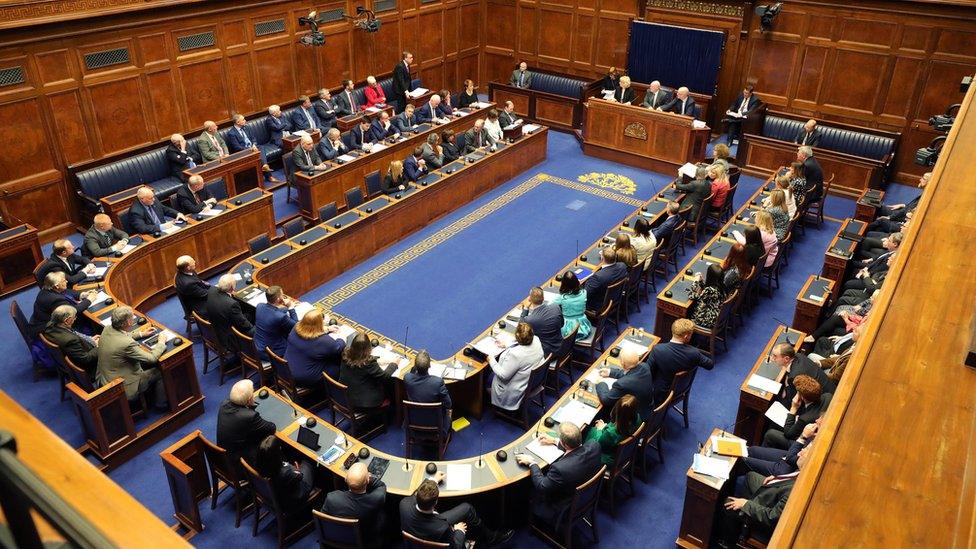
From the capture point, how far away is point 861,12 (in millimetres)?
13789

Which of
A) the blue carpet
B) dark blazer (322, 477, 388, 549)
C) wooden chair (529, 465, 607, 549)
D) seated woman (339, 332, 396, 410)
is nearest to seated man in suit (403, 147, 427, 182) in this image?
the blue carpet

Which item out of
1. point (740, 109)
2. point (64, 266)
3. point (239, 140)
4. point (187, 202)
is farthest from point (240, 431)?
point (740, 109)

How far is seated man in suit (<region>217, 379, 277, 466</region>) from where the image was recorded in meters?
6.01

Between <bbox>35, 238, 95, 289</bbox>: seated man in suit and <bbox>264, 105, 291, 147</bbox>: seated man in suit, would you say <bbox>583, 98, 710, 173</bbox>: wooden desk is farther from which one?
<bbox>35, 238, 95, 289</bbox>: seated man in suit

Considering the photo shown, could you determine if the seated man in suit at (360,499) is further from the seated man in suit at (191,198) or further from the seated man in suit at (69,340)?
the seated man in suit at (191,198)

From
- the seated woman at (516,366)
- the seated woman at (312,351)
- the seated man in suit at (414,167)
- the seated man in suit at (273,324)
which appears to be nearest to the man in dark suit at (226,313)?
the seated man in suit at (273,324)

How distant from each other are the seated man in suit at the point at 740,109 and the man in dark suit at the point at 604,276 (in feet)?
25.1

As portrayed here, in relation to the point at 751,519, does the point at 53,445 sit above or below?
above

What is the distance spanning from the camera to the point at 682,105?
47.4 ft

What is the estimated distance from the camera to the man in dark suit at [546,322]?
Answer: 770cm

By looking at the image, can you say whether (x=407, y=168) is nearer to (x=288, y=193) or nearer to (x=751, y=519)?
(x=288, y=193)

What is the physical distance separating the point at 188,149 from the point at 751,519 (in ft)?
35.1

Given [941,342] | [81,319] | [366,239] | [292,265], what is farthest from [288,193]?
[941,342]

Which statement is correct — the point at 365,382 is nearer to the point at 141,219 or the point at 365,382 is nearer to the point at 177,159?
the point at 141,219
